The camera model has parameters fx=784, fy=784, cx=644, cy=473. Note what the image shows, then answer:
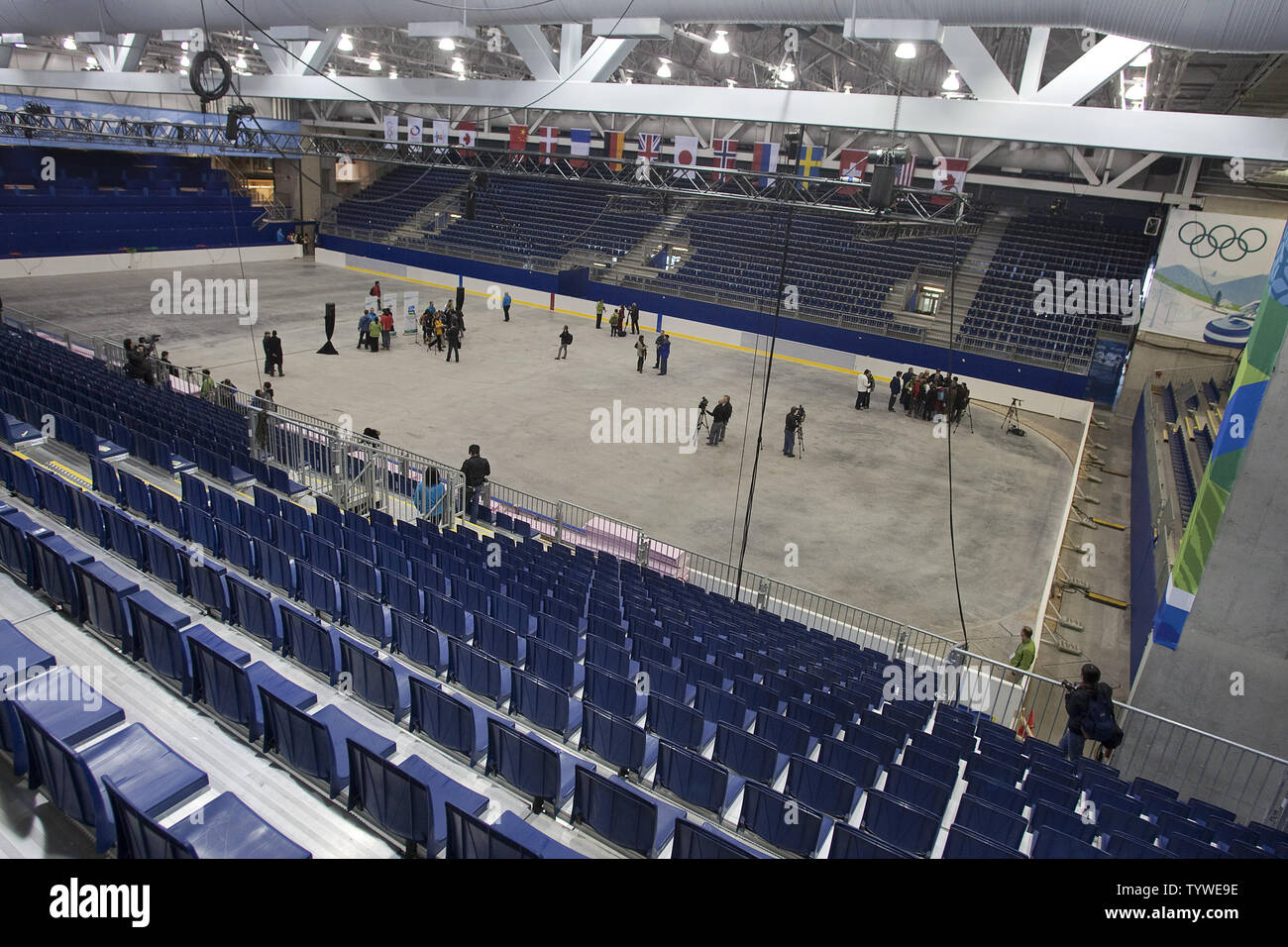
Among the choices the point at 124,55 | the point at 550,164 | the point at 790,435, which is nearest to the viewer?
the point at 790,435

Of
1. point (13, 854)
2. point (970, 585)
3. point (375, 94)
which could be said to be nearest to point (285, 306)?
point (375, 94)

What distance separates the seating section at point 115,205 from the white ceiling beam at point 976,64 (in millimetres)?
28570

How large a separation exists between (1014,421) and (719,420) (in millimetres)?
10103

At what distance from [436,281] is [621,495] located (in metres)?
24.0

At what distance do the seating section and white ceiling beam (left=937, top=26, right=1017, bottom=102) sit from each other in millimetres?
28570

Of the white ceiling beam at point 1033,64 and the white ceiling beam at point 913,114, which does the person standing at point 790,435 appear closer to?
the white ceiling beam at point 913,114

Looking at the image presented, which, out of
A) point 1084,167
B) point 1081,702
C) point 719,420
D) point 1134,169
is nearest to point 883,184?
point 719,420

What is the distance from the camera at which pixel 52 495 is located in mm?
8617

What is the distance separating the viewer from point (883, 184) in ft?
39.1

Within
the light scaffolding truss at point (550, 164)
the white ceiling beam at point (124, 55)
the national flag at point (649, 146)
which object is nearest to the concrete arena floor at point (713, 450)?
the light scaffolding truss at point (550, 164)

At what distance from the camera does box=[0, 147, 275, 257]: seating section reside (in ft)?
99.0

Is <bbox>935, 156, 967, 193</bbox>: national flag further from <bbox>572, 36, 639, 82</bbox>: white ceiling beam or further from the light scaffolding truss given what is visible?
<bbox>572, 36, 639, 82</bbox>: white ceiling beam

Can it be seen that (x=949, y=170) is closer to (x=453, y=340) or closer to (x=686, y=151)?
(x=686, y=151)

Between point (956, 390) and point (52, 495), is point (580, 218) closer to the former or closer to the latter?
point (956, 390)
